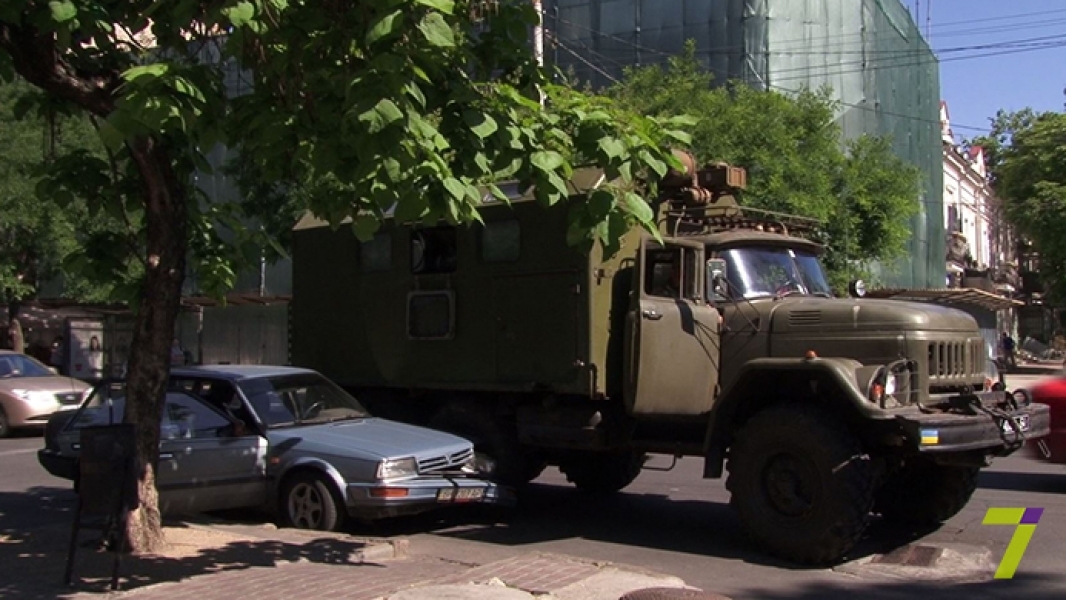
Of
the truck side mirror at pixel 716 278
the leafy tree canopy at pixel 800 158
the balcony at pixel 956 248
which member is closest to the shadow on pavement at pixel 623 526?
the truck side mirror at pixel 716 278

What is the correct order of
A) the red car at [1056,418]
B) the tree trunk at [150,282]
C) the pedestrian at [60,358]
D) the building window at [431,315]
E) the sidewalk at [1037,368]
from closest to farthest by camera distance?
1. the tree trunk at [150,282]
2. the building window at [431,315]
3. the red car at [1056,418]
4. the pedestrian at [60,358]
5. the sidewalk at [1037,368]

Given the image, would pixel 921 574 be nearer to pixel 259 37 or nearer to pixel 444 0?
pixel 444 0

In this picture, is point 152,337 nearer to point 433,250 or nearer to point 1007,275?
point 433,250

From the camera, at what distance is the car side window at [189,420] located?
981 cm

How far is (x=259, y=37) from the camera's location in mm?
6969

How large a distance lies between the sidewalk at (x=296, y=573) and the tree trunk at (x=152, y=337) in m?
0.35

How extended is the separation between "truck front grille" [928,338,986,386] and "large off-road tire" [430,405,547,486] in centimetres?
401

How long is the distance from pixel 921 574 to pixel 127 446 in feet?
18.8

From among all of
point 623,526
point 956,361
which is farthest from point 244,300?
point 956,361

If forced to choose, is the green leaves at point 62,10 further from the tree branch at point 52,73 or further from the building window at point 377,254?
the building window at point 377,254

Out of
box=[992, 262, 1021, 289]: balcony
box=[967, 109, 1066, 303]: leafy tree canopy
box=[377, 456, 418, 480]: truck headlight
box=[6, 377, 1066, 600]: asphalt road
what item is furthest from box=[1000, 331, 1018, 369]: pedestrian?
box=[377, 456, 418, 480]: truck headlight

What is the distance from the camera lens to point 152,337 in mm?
8000

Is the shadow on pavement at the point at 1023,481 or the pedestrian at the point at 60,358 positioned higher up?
the pedestrian at the point at 60,358

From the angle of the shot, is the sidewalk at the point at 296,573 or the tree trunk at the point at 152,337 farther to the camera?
the tree trunk at the point at 152,337
